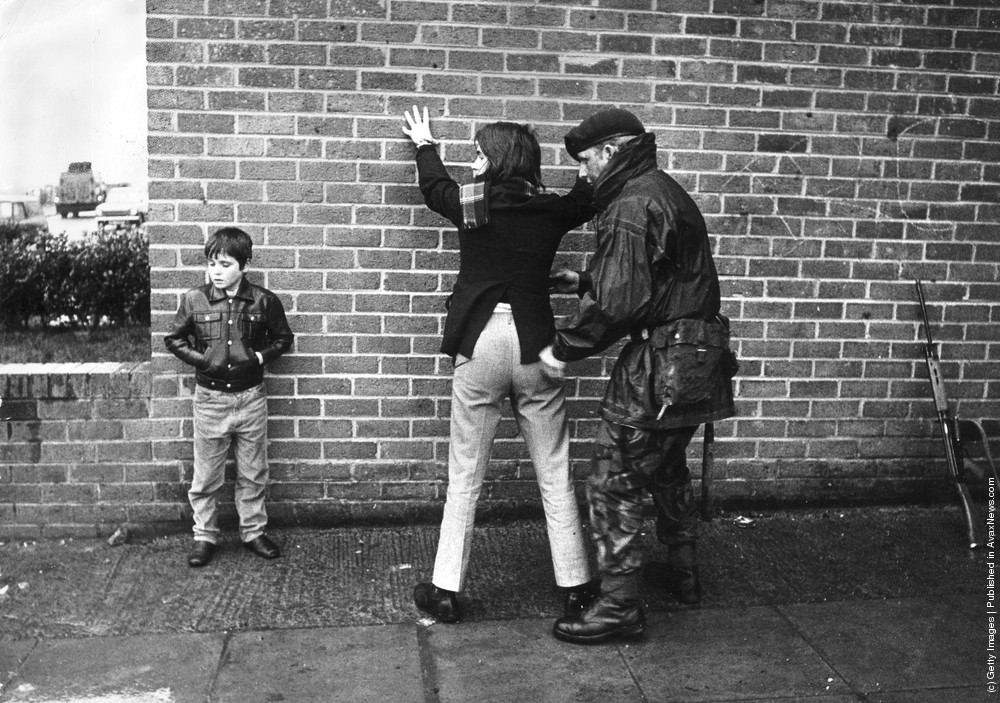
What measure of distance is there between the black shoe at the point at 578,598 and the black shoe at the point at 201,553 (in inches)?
66.1

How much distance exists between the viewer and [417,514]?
5328mm

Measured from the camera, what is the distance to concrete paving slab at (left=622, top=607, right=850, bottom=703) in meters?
3.88

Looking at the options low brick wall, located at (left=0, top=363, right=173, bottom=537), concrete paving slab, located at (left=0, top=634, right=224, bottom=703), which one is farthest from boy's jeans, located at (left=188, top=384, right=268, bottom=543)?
concrete paving slab, located at (left=0, top=634, right=224, bottom=703)

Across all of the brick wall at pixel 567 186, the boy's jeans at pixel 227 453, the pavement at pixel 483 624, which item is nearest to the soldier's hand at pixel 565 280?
the brick wall at pixel 567 186

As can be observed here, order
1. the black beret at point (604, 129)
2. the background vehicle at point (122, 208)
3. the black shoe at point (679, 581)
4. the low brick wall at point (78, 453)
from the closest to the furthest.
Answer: the black beret at point (604, 129)
the black shoe at point (679, 581)
the low brick wall at point (78, 453)
the background vehicle at point (122, 208)

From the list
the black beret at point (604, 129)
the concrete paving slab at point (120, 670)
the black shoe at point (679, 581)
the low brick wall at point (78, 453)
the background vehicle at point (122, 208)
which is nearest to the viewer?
the concrete paving slab at point (120, 670)

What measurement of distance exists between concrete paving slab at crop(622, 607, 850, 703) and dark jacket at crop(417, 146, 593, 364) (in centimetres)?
124

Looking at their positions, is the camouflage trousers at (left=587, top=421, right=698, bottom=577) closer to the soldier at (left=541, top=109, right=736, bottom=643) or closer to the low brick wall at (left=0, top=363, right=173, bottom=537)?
the soldier at (left=541, top=109, right=736, bottom=643)

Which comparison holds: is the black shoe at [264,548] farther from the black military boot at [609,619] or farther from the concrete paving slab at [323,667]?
the black military boot at [609,619]

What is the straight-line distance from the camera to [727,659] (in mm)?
4102

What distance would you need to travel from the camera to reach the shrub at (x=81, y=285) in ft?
18.6

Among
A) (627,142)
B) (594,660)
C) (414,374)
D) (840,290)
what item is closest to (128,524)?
(414,374)

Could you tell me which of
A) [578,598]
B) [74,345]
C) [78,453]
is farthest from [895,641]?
[74,345]

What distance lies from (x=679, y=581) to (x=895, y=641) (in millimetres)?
883
